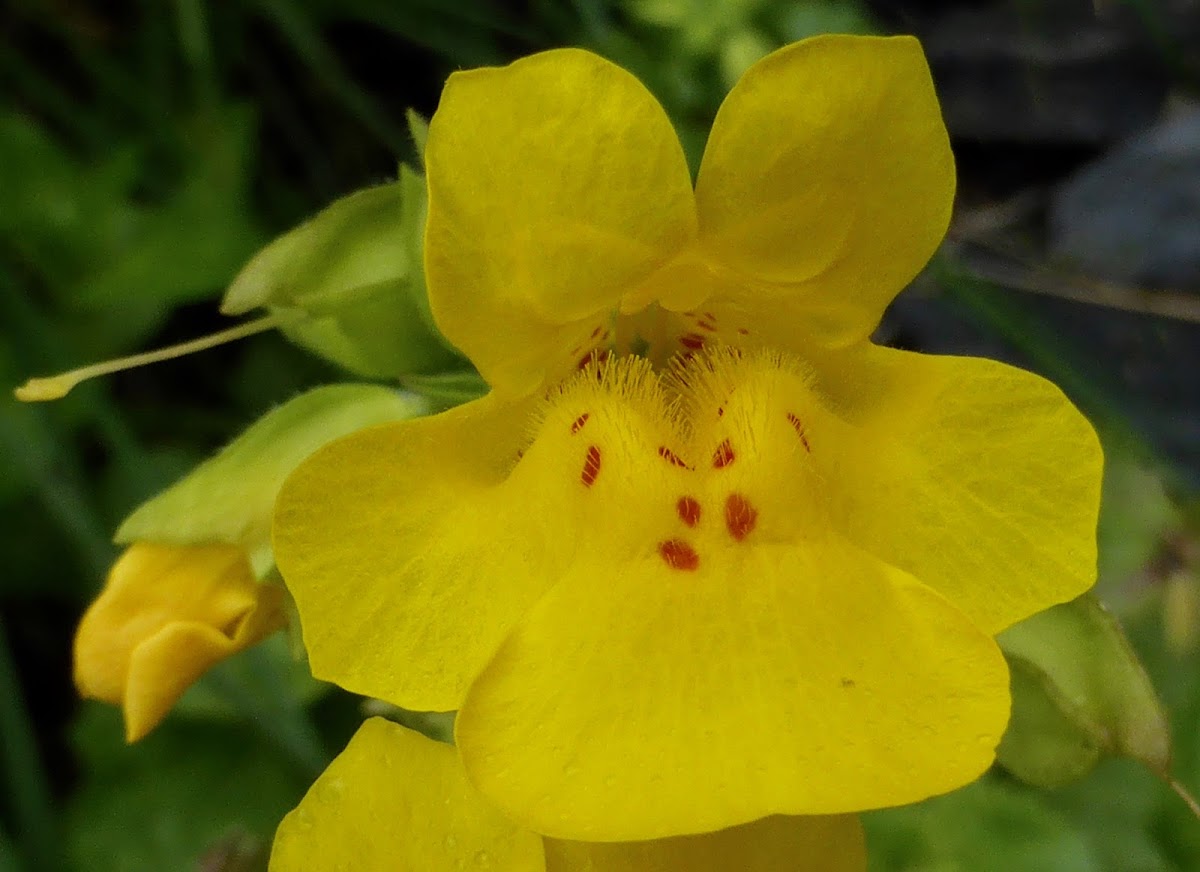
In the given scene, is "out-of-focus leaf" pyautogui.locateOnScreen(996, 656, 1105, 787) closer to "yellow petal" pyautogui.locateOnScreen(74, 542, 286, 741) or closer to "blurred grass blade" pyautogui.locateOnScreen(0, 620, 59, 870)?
"yellow petal" pyautogui.locateOnScreen(74, 542, 286, 741)

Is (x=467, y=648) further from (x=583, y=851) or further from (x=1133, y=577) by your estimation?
(x=1133, y=577)

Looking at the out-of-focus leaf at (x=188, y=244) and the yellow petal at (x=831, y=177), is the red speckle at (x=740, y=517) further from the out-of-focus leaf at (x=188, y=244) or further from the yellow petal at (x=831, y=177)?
the out-of-focus leaf at (x=188, y=244)

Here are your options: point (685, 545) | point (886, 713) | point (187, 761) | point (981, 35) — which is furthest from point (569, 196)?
point (981, 35)

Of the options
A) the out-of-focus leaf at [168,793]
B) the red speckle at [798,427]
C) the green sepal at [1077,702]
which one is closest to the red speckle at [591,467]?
the red speckle at [798,427]

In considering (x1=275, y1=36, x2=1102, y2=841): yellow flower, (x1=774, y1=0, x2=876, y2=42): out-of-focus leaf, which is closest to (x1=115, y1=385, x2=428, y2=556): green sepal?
(x1=275, y1=36, x2=1102, y2=841): yellow flower

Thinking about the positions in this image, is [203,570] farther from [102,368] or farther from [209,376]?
[209,376]

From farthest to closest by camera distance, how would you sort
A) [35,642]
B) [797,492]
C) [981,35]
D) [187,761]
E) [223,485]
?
[981,35]
[35,642]
[187,761]
[223,485]
[797,492]
